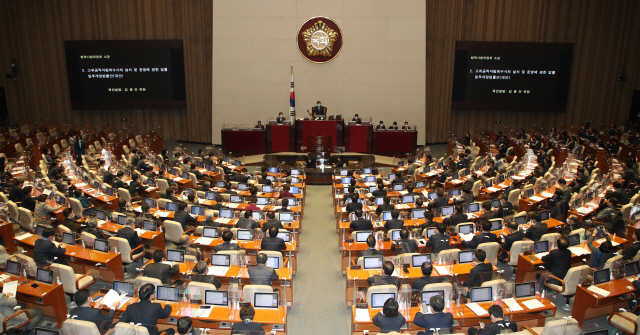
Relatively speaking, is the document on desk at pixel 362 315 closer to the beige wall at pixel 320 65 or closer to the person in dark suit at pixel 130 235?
the person in dark suit at pixel 130 235

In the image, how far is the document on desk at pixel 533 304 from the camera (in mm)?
6418

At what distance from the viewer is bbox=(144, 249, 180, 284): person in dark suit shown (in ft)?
22.8

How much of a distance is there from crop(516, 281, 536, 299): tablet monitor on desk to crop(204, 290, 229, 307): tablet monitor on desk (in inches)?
168

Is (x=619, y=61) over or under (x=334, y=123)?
over

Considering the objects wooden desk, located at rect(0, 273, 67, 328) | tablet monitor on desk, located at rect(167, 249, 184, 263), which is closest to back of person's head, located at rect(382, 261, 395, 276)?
tablet monitor on desk, located at rect(167, 249, 184, 263)

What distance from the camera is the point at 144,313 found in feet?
19.4

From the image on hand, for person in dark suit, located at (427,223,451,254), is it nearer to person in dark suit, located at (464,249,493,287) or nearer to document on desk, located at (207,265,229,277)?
person in dark suit, located at (464,249,493,287)

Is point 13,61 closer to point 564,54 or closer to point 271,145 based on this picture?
point 271,145

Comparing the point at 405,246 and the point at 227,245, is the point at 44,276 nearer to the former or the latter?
the point at 227,245

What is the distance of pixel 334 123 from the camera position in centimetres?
1930

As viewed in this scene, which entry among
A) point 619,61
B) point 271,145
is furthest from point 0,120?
point 619,61

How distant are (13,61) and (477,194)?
22.2 meters

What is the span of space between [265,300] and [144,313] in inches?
63.8

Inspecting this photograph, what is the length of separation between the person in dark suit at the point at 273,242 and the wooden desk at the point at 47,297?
3.32m
